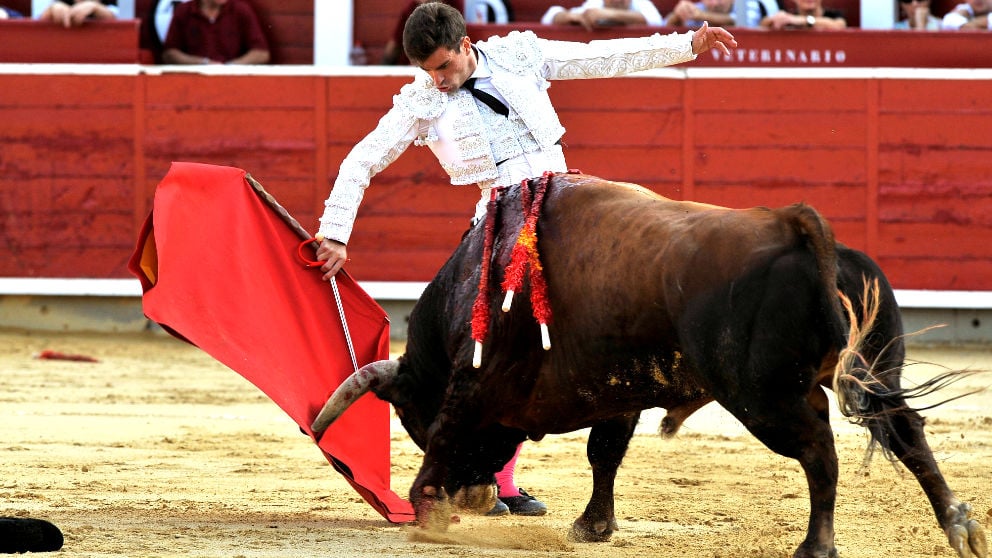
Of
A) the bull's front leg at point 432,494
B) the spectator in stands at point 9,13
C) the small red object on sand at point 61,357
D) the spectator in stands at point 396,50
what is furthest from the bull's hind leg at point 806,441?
the spectator in stands at point 9,13

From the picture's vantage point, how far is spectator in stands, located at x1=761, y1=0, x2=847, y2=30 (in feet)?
25.3

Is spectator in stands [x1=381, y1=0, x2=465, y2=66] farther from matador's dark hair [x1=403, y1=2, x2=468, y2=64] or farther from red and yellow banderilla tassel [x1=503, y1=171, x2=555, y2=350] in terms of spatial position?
red and yellow banderilla tassel [x1=503, y1=171, x2=555, y2=350]

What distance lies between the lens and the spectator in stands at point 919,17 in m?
8.05

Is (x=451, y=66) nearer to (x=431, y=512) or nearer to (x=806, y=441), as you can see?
(x=431, y=512)

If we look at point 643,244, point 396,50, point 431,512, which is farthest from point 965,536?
point 396,50

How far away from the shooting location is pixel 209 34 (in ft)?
26.3

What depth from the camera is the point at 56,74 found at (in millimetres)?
7934

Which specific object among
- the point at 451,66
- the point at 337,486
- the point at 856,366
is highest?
the point at 451,66

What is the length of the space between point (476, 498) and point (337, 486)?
2.59 ft

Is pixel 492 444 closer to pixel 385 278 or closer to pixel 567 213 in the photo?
pixel 567 213

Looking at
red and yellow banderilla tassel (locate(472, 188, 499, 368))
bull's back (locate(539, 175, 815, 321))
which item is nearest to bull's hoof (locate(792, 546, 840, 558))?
bull's back (locate(539, 175, 815, 321))

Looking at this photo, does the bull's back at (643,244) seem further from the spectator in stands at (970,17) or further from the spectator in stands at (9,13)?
the spectator in stands at (9,13)

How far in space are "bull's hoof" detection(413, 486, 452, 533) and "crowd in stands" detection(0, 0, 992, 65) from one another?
466cm

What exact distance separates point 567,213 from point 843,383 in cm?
82
